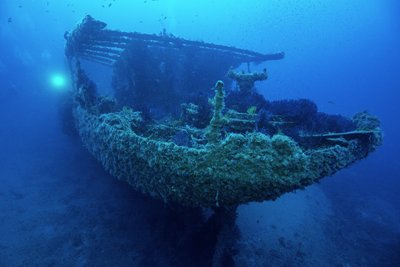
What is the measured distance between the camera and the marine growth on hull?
3510 millimetres

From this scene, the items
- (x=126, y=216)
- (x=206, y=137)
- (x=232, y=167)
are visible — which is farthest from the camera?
(x=126, y=216)

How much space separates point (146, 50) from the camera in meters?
10.4

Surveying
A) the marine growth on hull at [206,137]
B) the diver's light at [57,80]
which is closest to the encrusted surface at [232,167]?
the marine growth on hull at [206,137]

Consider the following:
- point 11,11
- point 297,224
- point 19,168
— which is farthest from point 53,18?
point 297,224

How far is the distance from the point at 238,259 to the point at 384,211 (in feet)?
34.1

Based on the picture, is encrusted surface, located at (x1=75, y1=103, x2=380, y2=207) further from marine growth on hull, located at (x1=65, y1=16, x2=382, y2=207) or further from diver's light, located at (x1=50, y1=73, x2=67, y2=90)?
diver's light, located at (x1=50, y1=73, x2=67, y2=90)

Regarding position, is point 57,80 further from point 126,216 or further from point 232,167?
point 232,167

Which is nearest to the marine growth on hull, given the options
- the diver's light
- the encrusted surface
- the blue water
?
the encrusted surface

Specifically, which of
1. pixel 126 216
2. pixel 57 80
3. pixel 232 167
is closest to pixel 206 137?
pixel 232 167

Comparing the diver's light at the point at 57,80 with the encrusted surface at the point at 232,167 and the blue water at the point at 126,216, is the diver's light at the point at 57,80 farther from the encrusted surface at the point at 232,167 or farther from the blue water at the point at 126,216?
the encrusted surface at the point at 232,167

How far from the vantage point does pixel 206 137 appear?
12.4 feet

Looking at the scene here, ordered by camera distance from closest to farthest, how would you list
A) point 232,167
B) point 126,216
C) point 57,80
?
point 232,167, point 126,216, point 57,80

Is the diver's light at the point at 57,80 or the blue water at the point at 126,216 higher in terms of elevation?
the diver's light at the point at 57,80

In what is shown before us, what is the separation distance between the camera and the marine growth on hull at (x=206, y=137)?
3.51 metres
